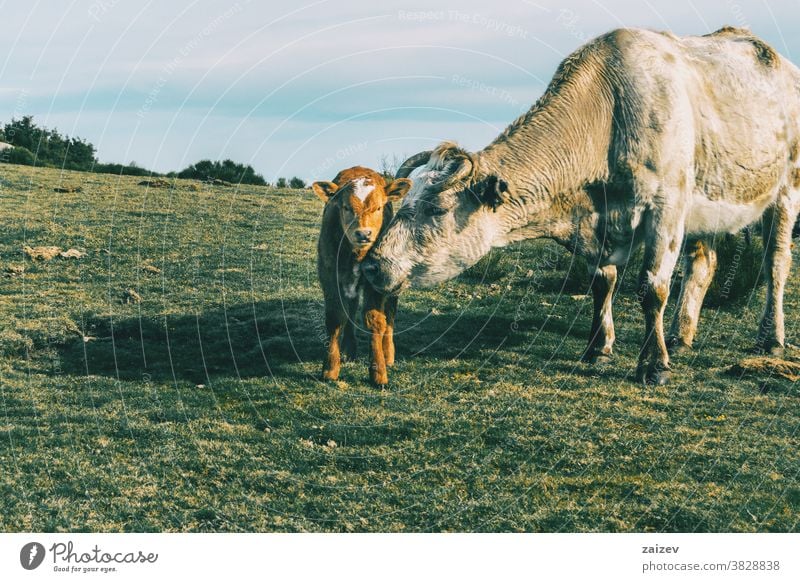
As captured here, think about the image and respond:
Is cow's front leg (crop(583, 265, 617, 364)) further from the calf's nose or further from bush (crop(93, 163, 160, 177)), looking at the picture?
bush (crop(93, 163, 160, 177))

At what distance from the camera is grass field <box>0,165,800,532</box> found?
6949mm

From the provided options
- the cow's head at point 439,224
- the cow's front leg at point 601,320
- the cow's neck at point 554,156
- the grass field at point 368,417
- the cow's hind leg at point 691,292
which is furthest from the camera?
the cow's hind leg at point 691,292

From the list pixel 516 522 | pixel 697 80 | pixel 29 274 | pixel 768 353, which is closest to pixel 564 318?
pixel 768 353

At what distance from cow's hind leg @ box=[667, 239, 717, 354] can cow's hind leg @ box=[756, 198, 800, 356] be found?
0.73 meters

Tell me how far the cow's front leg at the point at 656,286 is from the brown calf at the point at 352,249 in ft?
8.85

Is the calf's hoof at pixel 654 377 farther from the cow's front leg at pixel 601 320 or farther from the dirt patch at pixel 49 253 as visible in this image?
the dirt patch at pixel 49 253

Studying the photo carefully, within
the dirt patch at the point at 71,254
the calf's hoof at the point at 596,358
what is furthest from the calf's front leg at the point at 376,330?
the dirt patch at the point at 71,254

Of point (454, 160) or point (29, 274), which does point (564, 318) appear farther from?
point (29, 274)

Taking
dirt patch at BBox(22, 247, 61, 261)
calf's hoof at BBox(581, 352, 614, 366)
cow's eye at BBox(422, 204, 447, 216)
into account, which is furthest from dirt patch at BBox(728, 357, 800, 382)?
dirt patch at BBox(22, 247, 61, 261)

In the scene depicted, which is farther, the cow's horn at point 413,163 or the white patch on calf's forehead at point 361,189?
the cow's horn at point 413,163

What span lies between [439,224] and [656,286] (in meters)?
2.52

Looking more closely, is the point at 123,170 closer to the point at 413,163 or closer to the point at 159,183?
the point at 159,183

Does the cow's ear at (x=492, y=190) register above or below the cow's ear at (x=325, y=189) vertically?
above

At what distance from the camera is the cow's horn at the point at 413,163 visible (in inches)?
376
